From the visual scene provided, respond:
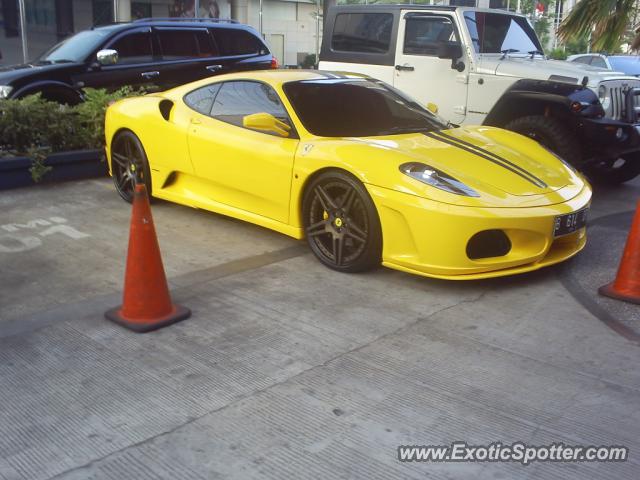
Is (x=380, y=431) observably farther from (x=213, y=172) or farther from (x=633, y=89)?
(x=633, y=89)

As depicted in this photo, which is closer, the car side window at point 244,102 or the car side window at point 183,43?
the car side window at point 244,102

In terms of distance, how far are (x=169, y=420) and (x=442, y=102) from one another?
5749mm

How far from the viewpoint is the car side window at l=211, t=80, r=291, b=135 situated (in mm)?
5328

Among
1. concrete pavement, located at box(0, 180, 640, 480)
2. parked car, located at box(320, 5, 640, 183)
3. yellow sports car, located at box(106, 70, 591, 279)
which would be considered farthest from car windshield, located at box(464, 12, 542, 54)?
concrete pavement, located at box(0, 180, 640, 480)

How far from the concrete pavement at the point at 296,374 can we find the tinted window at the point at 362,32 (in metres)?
4.20

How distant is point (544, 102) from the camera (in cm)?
690

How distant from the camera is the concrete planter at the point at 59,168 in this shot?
7059mm

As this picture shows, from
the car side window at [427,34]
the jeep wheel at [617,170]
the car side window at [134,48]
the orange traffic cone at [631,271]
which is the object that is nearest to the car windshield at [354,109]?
the orange traffic cone at [631,271]

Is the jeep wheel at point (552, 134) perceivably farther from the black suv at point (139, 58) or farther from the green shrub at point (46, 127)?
the black suv at point (139, 58)

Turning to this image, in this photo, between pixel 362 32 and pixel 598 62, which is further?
pixel 598 62

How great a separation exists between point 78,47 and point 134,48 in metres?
0.73

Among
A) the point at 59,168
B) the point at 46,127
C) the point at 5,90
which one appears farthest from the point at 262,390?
the point at 5,90

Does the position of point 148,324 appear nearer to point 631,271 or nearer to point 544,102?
point 631,271

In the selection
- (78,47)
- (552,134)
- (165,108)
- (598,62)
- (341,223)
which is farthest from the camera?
(598,62)
